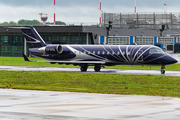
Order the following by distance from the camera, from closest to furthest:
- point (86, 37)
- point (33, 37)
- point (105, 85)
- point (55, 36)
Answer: point (105, 85) → point (33, 37) → point (86, 37) → point (55, 36)

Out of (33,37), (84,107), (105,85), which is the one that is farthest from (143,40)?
(84,107)

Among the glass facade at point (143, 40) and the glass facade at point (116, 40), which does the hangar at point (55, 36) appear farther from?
the glass facade at point (143, 40)

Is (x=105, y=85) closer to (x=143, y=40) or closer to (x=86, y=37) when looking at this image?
(x=86, y=37)

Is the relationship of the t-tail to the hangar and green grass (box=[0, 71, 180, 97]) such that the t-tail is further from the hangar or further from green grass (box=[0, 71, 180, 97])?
the hangar

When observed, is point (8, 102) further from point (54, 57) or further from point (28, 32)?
point (28, 32)

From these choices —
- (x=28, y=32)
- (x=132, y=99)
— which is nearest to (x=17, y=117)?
(x=132, y=99)

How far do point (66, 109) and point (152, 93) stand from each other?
8.31m

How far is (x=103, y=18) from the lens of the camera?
176500 mm

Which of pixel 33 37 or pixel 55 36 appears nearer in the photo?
pixel 33 37

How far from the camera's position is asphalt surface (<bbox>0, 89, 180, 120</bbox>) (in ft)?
43.5

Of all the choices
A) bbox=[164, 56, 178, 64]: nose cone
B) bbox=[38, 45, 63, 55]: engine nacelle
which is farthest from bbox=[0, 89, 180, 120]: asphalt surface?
bbox=[38, 45, 63, 55]: engine nacelle

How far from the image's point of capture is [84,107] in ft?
51.3

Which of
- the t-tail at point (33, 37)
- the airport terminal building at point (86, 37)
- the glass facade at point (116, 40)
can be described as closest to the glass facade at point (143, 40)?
the airport terminal building at point (86, 37)

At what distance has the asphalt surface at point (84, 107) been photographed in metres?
13.3
